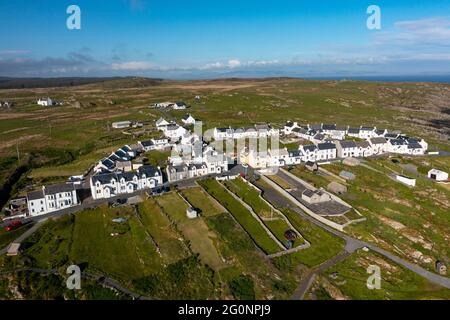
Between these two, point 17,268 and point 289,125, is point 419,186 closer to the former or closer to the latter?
point 289,125

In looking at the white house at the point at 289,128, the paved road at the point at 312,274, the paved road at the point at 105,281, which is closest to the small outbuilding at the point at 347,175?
the paved road at the point at 312,274

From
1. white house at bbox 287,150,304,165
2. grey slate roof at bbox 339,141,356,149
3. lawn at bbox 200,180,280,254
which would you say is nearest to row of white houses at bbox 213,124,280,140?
white house at bbox 287,150,304,165

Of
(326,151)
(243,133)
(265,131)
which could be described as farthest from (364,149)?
(243,133)

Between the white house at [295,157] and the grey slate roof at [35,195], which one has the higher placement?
the white house at [295,157]

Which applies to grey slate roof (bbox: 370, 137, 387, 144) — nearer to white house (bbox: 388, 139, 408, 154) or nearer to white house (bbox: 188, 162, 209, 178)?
white house (bbox: 388, 139, 408, 154)
